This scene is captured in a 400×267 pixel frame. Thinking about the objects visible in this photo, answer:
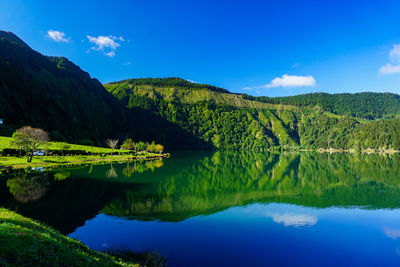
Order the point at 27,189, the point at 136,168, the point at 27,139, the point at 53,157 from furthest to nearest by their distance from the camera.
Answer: the point at 53,157 → the point at 136,168 → the point at 27,139 → the point at 27,189

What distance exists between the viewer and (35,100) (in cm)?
16362

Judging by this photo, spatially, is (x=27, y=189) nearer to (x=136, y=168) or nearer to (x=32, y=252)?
(x=32, y=252)

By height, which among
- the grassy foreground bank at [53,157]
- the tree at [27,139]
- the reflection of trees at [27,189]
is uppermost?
the tree at [27,139]

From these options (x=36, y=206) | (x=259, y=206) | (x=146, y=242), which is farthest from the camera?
(x=259, y=206)

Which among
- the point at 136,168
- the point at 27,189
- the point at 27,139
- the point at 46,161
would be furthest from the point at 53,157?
the point at 27,189

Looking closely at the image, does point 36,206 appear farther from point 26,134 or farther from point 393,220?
point 26,134

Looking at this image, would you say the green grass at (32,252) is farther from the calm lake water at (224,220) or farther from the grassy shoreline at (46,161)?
the grassy shoreline at (46,161)

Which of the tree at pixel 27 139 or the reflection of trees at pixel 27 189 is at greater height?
the tree at pixel 27 139

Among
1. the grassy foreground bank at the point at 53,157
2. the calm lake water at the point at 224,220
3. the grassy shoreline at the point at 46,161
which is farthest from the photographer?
the grassy foreground bank at the point at 53,157

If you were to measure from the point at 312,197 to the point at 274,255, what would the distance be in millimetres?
28710

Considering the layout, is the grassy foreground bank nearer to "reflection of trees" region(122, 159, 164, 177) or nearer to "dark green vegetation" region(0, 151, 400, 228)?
"reflection of trees" region(122, 159, 164, 177)

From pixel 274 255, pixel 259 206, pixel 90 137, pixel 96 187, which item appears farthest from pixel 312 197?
pixel 90 137

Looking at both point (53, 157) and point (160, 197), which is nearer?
point (160, 197)

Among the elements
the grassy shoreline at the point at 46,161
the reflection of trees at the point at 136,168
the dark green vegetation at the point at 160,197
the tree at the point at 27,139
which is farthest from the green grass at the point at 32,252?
the tree at the point at 27,139
